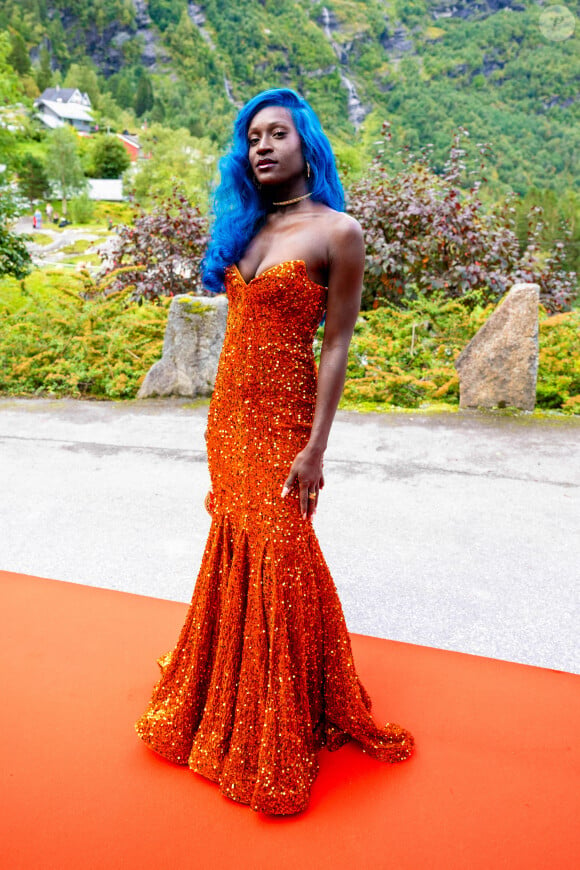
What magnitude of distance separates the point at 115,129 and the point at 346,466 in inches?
3543

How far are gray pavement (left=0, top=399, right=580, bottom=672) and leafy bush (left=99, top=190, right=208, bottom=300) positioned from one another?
2.55 meters

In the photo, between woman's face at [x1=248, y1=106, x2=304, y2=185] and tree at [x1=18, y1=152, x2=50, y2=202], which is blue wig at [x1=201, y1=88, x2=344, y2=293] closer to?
woman's face at [x1=248, y1=106, x2=304, y2=185]

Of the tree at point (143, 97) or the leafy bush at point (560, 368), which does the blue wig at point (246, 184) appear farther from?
the tree at point (143, 97)

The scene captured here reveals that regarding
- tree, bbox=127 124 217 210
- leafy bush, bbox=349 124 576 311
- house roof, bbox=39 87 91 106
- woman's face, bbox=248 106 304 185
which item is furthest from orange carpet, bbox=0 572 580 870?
house roof, bbox=39 87 91 106

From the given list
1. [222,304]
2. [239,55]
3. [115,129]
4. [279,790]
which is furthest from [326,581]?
[239,55]

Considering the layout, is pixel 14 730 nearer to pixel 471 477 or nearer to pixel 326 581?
pixel 326 581

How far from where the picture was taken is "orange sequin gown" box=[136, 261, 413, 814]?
1.65m


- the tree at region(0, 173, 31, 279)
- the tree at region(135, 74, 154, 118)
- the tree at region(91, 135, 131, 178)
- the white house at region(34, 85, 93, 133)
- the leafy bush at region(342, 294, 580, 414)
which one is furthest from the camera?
the tree at region(135, 74, 154, 118)

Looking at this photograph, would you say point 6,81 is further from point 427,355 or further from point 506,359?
point 506,359

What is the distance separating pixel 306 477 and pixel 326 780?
84 cm

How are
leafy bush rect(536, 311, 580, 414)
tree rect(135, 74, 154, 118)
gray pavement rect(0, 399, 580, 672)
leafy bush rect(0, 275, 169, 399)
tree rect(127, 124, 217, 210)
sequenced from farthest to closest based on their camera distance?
tree rect(135, 74, 154, 118) < tree rect(127, 124, 217, 210) < leafy bush rect(0, 275, 169, 399) < leafy bush rect(536, 311, 580, 414) < gray pavement rect(0, 399, 580, 672)

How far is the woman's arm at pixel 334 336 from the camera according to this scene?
1576 mm

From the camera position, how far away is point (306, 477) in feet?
5.44

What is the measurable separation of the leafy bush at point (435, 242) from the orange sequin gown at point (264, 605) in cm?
529
